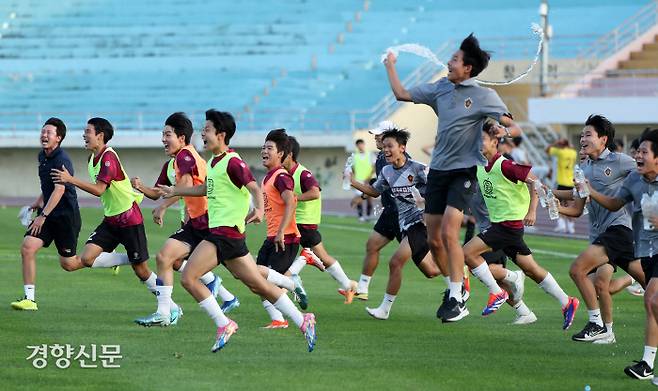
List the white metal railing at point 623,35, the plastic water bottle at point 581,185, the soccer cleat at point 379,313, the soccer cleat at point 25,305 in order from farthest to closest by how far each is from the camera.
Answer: the white metal railing at point 623,35, the soccer cleat at point 25,305, the soccer cleat at point 379,313, the plastic water bottle at point 581,185

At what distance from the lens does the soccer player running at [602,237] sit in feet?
35.7

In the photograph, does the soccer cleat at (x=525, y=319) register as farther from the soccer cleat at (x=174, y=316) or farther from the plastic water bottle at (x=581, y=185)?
the plastic water bottle at (x=581, y=185)

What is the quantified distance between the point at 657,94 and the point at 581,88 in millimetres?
3019

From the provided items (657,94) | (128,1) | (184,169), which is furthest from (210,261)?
(128,1)

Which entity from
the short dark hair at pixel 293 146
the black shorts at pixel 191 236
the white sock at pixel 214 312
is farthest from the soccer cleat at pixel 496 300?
the white sock at pixel 214 312

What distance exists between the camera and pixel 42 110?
4569 centimetres

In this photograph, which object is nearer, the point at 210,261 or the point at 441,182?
the point at 210,261

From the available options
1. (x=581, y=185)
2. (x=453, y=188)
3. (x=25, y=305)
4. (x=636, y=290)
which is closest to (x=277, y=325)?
(x=453, y=188)

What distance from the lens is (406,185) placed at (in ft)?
42.7

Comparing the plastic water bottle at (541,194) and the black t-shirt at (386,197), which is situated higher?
the plastic water bottle at (541,194)

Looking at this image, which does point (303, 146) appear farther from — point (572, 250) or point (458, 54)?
point (458, 54)

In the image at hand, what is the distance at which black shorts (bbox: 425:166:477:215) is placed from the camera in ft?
37.1

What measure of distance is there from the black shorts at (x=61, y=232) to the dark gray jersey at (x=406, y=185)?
9.72 ft

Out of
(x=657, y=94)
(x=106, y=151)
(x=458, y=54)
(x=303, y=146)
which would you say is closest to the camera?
(x=458, y=54)
